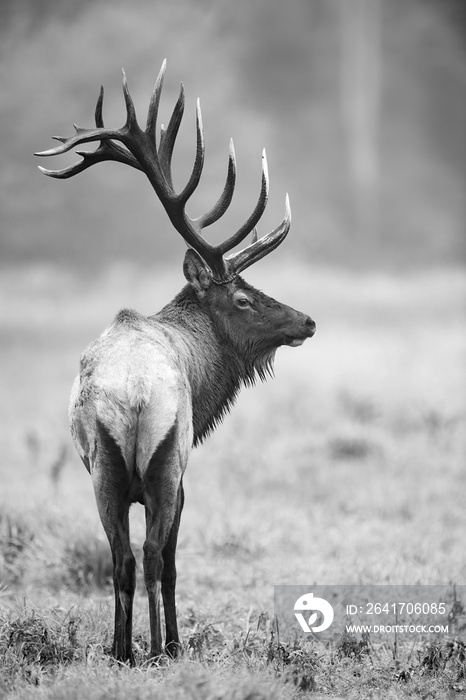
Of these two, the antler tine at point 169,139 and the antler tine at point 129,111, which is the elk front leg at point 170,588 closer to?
the antler tine at point 169,139

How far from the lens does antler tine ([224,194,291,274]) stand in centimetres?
594

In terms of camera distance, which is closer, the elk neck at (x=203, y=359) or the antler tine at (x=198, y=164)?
the elk neck at (x=203, y=359)

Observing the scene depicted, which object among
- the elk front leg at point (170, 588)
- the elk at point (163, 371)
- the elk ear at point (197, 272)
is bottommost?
the elk front leg at point (170, 588)

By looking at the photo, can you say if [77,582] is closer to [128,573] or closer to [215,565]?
[215,565]

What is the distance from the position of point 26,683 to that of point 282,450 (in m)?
11.1

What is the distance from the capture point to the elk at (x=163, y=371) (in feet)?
15.0

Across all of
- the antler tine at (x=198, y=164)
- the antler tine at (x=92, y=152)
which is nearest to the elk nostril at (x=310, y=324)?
the antler tine at (x=198, y=164)

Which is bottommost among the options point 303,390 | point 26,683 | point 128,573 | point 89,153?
point 26,683

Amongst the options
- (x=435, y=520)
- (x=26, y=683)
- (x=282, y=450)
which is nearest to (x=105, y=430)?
(x=26, y=683)

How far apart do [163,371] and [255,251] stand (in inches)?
62.8

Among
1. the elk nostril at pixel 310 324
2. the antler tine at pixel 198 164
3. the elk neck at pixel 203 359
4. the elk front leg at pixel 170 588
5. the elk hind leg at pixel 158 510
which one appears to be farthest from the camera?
the elk nostril at pixel 310 324

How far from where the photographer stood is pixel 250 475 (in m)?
13.5

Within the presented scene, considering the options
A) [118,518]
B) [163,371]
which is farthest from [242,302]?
[118,518]

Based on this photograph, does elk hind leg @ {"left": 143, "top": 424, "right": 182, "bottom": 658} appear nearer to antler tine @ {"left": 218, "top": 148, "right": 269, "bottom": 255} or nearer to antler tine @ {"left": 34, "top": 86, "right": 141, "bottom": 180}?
antler tine @ {"left": 218, "top": 148, "right": 269, "bottom": 255}
